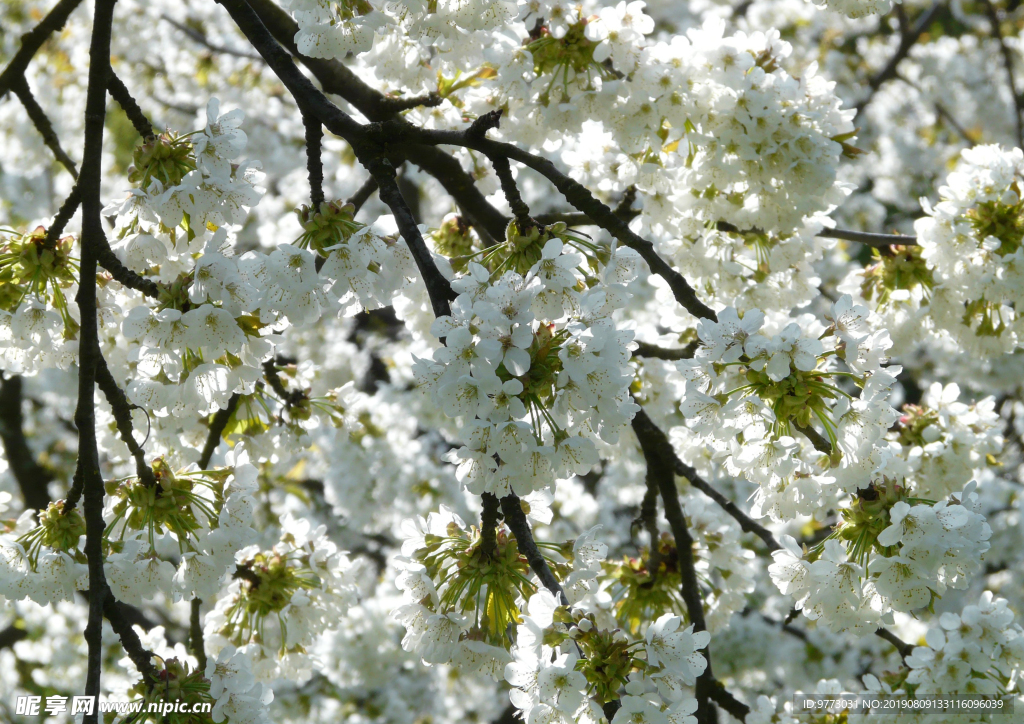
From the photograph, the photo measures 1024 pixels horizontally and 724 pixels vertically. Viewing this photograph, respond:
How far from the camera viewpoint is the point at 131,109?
84.7 inches

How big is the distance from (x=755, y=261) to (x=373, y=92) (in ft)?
5.02

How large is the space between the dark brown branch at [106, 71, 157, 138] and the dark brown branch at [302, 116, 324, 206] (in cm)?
40

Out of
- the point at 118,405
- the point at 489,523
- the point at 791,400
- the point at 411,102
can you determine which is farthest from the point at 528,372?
the point at 411,102

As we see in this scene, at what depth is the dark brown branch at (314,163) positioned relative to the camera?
1.95m

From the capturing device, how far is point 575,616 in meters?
1.68

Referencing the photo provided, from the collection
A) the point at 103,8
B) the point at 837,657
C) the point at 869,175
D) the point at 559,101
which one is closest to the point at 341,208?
the point at 559,101

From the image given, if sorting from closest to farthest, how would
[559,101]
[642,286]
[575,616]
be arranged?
[575,616], [559,101], [642,286]

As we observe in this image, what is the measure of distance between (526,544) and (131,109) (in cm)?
158

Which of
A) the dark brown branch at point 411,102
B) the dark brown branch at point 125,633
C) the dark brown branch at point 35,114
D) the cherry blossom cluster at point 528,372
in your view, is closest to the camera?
the cherry blossom cluster at point 528,372

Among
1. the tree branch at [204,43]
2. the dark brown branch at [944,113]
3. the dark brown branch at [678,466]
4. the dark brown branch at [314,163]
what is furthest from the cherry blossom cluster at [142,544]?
the dark brown branch at [944,113]

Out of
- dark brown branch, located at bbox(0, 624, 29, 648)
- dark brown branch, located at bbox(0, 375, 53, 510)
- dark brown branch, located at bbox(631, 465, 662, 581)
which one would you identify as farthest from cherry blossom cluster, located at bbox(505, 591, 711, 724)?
dark brown branch, located at bbox(0, 375, 53, 510)

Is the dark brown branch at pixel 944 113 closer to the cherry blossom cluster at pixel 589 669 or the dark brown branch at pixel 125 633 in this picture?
the cherry blossom cluster at pixel 589 669

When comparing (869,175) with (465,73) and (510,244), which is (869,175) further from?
(510,244)

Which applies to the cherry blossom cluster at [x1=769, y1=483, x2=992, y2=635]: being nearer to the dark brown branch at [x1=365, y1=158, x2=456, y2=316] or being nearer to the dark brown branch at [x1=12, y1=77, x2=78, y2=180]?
the dark brown branch at [x1=365, y1=158, x2=456, y2=316]
